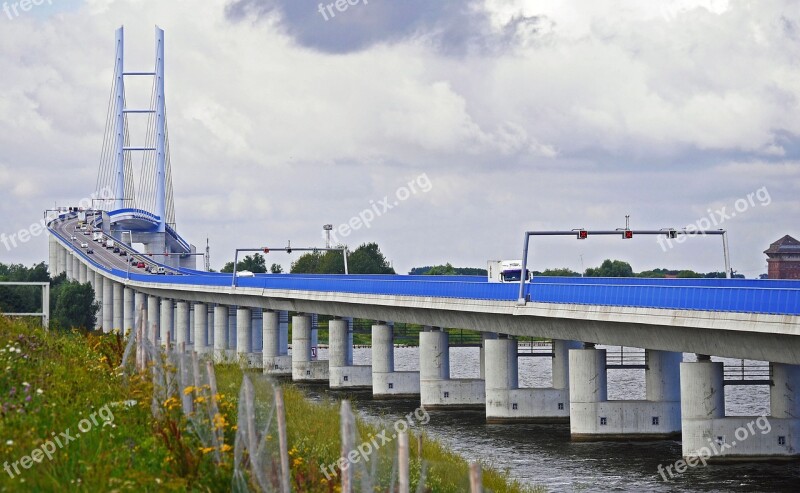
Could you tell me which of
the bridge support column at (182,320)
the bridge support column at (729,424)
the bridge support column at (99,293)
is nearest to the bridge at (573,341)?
the bridge support column at (729,424)

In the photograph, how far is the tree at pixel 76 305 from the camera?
148988 millimetres

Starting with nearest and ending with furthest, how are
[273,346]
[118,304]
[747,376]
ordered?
[747,376] < [273,346] < [118,304]

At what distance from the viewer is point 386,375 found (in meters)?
75.1

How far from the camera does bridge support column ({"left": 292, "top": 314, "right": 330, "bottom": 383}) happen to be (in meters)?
88.2

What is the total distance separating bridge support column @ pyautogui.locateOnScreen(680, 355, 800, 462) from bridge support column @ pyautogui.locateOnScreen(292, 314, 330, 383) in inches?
1833

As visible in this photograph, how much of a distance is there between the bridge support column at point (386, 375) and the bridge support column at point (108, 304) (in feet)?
311

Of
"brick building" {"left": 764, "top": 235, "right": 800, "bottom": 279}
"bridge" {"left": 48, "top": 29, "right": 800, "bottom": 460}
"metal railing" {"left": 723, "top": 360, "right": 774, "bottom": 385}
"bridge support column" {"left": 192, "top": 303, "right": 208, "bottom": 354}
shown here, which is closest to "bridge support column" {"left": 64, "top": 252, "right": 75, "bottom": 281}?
"bridge support column" {"left": 192, "top": 303, "right": 208, "bottom": 354}

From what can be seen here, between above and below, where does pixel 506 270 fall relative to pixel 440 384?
above

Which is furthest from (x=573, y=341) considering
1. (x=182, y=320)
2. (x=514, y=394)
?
(x=182, y=320)

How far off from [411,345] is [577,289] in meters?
113

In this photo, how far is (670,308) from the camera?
42.9 meters

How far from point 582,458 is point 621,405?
19.0 feet

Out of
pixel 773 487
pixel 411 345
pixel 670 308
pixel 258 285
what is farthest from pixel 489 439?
pixel 411 345

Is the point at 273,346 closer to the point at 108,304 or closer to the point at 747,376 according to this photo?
the point at 747,376
